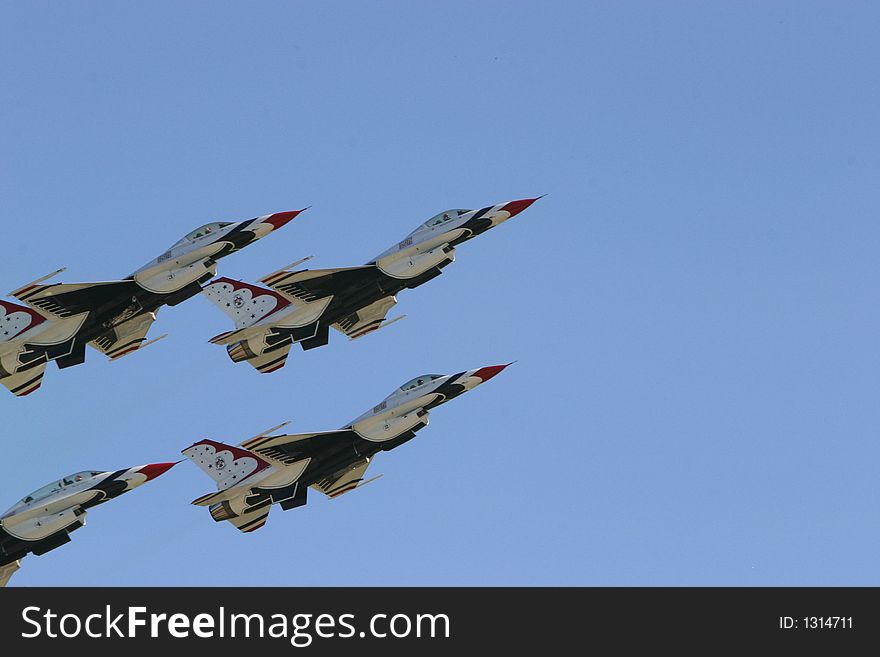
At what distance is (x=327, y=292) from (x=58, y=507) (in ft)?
34.6

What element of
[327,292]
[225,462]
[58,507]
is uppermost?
[327,292]

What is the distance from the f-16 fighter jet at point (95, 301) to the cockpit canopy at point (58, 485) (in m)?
3.34

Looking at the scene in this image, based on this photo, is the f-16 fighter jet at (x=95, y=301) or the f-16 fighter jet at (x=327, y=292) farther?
the f-16 fighter jet at (x=327, y=292)

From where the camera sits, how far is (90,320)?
221 feet

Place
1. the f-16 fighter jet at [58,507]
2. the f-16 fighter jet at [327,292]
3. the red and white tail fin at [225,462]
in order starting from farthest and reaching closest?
the red and white tail fin at [225,462] < the f-16 fighter jet at [327,292] < the f-16 fighter jet at [58,507]

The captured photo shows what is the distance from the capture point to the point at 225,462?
69.0m

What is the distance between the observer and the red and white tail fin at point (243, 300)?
68.8 m

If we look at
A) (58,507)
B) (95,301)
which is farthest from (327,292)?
(58,507)

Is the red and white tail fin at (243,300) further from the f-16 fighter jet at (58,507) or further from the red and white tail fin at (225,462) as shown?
the f-16 fighter jet at (58,507)

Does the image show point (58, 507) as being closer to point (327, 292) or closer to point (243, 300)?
point (243, 300)

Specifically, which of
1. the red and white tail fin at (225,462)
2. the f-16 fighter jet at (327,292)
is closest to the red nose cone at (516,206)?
the f-16 fighter jet at (327,292)

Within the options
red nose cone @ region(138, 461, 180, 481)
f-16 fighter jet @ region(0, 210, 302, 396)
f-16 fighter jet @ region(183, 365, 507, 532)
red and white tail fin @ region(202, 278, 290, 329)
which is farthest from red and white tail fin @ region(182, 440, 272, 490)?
f-16 fighter jet @ region(0, 210, 302, 396)
